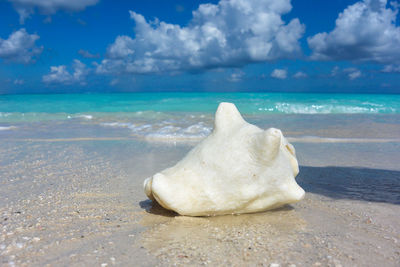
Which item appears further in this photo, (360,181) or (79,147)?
(79,147)

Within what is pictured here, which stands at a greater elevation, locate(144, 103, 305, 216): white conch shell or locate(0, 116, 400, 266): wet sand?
locate(144, 103, 305, 216): white conch shell

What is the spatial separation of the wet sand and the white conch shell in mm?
145

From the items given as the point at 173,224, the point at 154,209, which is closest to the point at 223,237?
the point at 173,224

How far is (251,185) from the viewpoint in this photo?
2789 millimetres

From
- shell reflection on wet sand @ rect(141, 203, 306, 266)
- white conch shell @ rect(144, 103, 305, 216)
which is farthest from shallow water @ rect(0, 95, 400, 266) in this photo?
white conch shell @ rect(144, 103, 305, 216)

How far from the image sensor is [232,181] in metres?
2.78

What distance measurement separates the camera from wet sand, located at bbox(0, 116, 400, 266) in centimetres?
216

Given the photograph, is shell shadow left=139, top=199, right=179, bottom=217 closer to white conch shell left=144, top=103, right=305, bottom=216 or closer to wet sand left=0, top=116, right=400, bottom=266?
wet sand left=0, top=116, right=400, bottom=266

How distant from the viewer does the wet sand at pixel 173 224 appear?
2164 mm

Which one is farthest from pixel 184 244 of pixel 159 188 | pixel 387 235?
pixel 387 235

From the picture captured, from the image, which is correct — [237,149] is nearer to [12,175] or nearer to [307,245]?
[307,245]

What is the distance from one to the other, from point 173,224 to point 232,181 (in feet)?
1.98

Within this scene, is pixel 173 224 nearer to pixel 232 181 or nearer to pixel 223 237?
pixel 223 237

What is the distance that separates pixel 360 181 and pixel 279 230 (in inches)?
81.4
